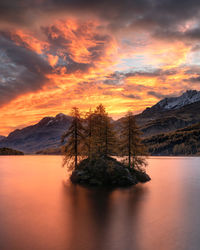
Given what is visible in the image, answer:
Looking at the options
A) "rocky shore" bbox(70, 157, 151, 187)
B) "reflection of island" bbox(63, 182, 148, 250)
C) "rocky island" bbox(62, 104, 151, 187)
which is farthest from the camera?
"rocky island" bbox(62, 104, 151, 187)

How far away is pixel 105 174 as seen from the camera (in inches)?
1714

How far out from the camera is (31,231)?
18.6m

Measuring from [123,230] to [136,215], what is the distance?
5849 mm

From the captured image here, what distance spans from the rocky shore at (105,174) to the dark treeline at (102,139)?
2.20 meters

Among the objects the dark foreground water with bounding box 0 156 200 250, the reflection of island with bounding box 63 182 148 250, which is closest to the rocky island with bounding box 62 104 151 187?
the reflection of island with bounding box 63 182 148 250

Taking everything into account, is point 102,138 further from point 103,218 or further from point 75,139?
point 103,218

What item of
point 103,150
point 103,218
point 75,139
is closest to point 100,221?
point 103,218

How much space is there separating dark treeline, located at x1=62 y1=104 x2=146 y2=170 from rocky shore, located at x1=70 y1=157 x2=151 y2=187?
2197 millimetres

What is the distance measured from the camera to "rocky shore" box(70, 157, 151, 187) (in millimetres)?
42872

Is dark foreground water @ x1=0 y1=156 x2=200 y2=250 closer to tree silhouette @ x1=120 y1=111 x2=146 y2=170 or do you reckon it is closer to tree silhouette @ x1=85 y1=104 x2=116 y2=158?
tree silhouette @ x1=120 y1=111 x2=146 y2=170

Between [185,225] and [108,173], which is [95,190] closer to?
[108,173]

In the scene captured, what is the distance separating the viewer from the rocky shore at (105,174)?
4287cm

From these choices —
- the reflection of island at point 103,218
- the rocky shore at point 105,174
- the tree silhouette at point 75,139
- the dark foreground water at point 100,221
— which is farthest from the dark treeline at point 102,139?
the dark foreground water at point 100,221

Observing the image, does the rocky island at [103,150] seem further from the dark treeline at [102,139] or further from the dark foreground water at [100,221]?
the dark foreground water at [100,221]
